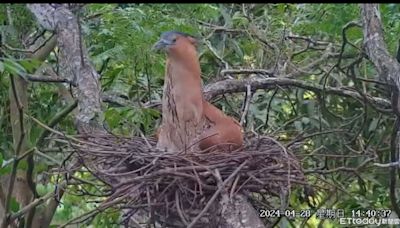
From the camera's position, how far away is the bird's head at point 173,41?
273 cm

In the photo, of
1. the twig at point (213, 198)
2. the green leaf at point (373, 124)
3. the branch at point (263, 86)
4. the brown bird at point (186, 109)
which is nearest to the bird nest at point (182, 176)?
the twig at point (213, 198)

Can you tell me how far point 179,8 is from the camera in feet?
10.7

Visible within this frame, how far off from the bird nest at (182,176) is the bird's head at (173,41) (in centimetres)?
43

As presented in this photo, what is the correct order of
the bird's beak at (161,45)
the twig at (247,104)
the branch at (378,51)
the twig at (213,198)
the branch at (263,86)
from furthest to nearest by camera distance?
the branch at (263,86), the twig at (247,104), the bird's beak at (161,45), the branch at (378,51), the twig at (213,198)

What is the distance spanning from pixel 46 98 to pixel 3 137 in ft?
1.01

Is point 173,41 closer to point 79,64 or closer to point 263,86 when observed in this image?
point 79,64

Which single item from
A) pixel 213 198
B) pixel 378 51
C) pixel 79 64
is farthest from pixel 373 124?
pixel 213 198

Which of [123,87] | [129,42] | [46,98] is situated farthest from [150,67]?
[46,98]

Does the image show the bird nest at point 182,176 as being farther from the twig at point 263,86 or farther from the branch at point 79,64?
the twig at point 263,86

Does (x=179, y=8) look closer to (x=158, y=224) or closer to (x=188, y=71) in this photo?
(x=188, y=71)

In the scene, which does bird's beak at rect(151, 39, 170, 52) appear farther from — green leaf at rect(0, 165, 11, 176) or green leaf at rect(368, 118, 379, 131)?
green leaf at rect(368, 118, 379, 131)

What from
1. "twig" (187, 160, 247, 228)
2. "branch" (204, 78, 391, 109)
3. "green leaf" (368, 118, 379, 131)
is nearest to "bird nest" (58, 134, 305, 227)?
"twig" (187, 160, 247, 228)

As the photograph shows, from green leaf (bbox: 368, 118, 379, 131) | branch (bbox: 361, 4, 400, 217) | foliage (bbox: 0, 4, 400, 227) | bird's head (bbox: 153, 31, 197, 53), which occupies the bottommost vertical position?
green leaf (bbox: 368, 118, 379, 131)

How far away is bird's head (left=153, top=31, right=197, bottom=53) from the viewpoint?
2.73 metres
